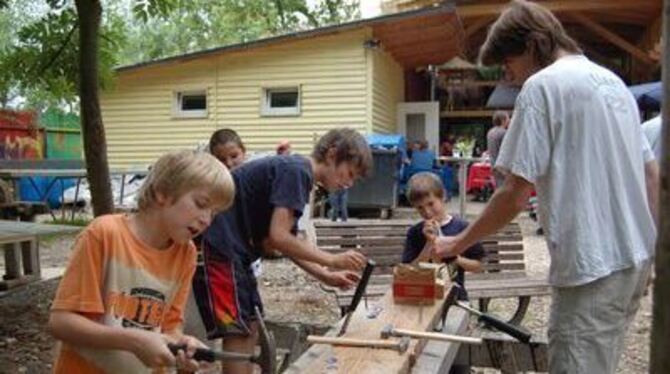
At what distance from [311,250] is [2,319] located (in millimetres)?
4321

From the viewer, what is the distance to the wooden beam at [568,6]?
1712cm

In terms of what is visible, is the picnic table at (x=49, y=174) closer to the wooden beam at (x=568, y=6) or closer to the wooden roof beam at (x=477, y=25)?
the wooden beam at (x=568, y=6)

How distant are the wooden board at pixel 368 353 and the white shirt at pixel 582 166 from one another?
0.61 meters

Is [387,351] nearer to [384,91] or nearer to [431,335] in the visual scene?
[431,335]

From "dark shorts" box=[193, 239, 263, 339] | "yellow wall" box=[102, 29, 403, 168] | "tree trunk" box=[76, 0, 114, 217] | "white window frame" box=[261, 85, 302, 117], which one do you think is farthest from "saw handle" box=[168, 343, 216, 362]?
"white window frame" box=[261, 85, 302, 117]

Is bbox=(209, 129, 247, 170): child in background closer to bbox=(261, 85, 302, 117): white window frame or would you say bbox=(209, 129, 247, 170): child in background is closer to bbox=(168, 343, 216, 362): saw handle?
bbox=(168, 343, 216, 362): saw handle

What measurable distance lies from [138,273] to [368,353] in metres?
0.83

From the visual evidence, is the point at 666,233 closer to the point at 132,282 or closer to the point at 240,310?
the point at 132,282

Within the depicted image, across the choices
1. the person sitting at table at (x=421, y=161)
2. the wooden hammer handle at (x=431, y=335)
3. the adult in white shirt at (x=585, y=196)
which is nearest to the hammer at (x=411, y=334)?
the wooden hammer handle at (x=431, y=335)

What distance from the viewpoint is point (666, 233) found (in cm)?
148

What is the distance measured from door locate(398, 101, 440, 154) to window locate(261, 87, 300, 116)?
335 centimetres

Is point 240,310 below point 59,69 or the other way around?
below

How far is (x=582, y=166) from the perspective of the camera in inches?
97.0

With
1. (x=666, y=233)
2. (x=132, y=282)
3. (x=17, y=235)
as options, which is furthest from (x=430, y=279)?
(x=17, y=235)
